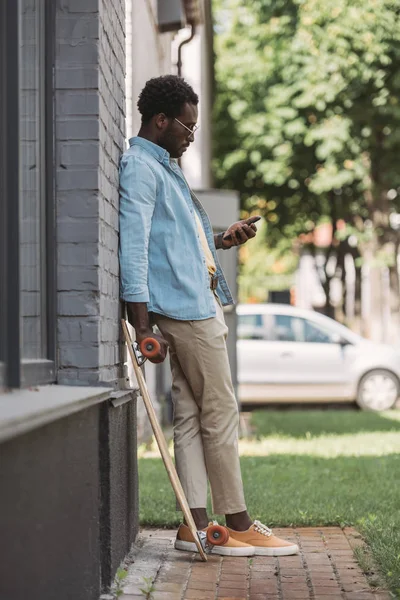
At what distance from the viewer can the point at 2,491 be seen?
3.17m

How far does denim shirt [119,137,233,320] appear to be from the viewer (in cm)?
495

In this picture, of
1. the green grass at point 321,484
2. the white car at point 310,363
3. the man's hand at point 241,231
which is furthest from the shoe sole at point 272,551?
the white car at point 310,363

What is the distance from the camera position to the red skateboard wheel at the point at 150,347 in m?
4.75

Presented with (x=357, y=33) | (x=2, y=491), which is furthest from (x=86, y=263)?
(x=357, y=33)

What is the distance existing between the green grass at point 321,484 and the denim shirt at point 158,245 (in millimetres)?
1382

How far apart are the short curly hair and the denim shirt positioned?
0.22 metres

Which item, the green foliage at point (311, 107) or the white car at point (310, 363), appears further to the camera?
the green foliage at point (311, 107)

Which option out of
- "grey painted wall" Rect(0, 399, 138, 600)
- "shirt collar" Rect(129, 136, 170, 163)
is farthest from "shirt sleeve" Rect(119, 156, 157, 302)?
"grey painted wall" Rect(0, 399, 138, 600)

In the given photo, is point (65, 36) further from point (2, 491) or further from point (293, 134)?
point (293, 134)

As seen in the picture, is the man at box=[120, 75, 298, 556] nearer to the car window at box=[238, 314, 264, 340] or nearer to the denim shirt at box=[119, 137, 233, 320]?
the denim shirt at box=[119, 137, 233, 320]

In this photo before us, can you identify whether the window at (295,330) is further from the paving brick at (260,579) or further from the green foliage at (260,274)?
the green foliage at (260,274)

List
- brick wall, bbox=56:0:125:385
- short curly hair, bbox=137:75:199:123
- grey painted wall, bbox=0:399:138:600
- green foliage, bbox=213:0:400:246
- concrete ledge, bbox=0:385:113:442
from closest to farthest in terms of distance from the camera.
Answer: concrete ledge, bbox=0:385:113:442
grey painted wall, bbox=0:399:138:600
brick wall, bbox=56:0:125:385
short curly hair, bbox=137:75:199:123
green foliage, bbox=213:0:400:246

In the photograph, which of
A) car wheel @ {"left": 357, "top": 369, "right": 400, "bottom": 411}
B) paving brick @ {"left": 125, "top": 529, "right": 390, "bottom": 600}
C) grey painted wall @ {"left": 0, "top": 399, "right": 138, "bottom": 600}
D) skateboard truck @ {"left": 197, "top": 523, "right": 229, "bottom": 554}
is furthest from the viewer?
car wheel @ {"left": 357, "top": 369, "right": 400, "bottom": 411}

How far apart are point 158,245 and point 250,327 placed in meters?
12.6
